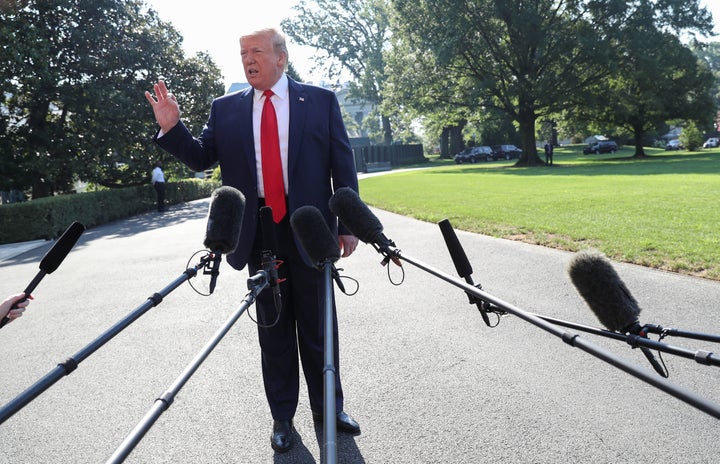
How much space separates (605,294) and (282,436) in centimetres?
221

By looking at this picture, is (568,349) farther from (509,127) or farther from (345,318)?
(509,127)

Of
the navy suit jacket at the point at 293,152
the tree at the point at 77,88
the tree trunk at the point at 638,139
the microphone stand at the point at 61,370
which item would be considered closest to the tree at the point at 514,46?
the tree trunk at the point at 638,139

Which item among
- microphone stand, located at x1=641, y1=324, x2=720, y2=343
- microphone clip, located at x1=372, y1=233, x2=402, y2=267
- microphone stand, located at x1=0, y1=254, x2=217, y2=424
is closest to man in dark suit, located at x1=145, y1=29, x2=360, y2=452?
microphone clip, located at x1=372, y1=233, x2=402, y2=267

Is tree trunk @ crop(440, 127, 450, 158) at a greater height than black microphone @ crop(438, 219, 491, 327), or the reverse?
tree trunk @ crop(440, 127, 450, 158)

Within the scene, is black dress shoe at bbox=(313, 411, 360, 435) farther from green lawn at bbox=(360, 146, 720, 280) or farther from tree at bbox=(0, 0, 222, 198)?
tree at bbox=(0, 0, 222, 198)

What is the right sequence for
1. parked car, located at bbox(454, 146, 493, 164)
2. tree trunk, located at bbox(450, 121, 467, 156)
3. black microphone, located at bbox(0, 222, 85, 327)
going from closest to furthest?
black microphone, located at bbox(0, 222, 85, 327) < parked car, located at bbox(454, 146, 493, 164) < tree trunk, located at bbox(450, 121, 467, 156)

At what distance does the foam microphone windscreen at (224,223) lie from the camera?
238 centimetres

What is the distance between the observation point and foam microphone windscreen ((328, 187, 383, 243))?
2.44 metres

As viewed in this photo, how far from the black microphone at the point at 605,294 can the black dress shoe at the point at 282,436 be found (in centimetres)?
206

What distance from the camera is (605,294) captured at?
6.79 ft

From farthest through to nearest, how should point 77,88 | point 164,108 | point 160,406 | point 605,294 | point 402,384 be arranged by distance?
point 77,88 → point 402,384 → point 164,108 → point 605,294 → point 160,406

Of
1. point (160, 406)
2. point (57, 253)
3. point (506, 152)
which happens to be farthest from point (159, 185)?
point (506, 152)

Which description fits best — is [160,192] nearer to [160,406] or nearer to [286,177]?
→ [286,177]

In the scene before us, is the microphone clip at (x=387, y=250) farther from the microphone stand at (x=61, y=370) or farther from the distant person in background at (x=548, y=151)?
the distant person in background at (x=548, y=151)
